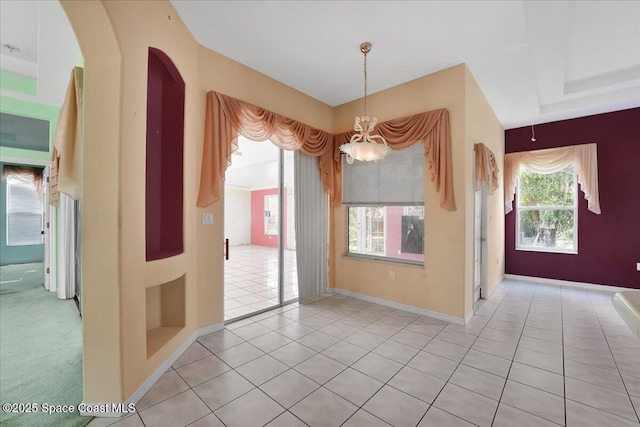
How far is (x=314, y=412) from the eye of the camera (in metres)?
1.73

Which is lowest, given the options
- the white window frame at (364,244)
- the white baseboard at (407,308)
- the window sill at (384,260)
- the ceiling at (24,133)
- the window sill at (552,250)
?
the white baseboard at (407,308)

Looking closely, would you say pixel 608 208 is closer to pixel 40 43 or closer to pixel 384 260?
pixel 384 260

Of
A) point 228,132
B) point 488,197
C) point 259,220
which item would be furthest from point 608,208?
point 259,220

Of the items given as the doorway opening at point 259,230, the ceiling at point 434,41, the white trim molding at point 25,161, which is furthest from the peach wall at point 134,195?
the white trim molding at point 25,161

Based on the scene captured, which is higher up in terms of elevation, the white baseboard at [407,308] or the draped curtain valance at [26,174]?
the draped curtain valance at [26,174]

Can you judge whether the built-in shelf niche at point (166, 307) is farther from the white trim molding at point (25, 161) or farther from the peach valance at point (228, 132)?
the white trim molding at point (25, 161)

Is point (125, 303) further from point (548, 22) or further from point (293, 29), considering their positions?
point (548, 22)

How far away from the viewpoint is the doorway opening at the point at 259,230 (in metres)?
3.83

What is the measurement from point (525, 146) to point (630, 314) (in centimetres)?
517

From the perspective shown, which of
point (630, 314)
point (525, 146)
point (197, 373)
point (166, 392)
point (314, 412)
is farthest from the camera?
point (525, 146)

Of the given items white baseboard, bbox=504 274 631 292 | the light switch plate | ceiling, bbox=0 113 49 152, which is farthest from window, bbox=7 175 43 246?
white baseboard, bbox=504 274 631 292

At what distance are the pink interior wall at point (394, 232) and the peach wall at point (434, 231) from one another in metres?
0.23

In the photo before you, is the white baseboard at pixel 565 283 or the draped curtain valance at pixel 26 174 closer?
A: the white baseboard at pixel 565 283

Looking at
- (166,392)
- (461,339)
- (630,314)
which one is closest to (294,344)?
(166,392)
